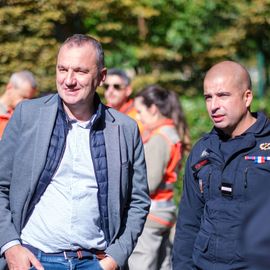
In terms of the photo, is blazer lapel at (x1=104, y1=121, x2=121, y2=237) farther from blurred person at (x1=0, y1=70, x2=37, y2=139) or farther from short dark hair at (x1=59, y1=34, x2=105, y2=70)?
blurred person at (x1=0, y1=70, x2=37, y2=139)

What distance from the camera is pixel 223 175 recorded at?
4086 mm

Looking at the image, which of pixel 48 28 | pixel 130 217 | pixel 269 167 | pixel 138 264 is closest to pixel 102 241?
pixel 130 217

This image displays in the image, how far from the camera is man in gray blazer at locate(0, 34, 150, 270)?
4.02m

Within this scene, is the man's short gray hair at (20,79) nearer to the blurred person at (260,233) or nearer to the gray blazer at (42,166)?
the gray blazer at (42,166)

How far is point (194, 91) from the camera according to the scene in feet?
49.0

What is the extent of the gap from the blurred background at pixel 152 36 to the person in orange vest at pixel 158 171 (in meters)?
3.09

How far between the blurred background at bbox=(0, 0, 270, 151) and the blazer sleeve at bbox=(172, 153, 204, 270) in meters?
5.55

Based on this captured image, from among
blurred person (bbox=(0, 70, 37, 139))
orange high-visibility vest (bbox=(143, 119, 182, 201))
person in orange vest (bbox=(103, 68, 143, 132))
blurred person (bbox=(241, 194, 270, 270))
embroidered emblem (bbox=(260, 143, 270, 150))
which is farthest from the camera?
person in orange vest (bbox=(103, 68, 143, 132))

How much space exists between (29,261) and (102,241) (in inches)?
15.7

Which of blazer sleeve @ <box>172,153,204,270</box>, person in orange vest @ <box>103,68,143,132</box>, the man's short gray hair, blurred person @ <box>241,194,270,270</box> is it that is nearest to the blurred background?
person in orange vest @ <box>103,68,143,132</box>

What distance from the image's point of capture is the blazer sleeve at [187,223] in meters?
4.38

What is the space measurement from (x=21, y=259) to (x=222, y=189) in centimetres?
105

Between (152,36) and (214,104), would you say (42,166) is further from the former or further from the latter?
(152,36)

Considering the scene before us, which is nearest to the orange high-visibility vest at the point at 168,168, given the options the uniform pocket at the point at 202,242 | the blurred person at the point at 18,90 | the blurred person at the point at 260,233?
the blurred person at the point at 18,90
